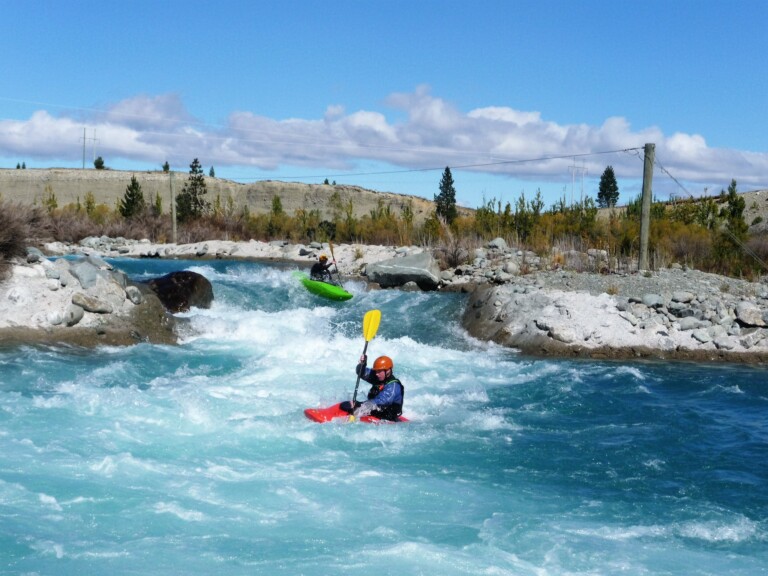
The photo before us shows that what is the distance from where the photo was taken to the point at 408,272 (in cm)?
2119

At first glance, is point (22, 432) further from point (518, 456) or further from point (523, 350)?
point (523, 350)

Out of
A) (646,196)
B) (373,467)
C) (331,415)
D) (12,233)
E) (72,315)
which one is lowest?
(373,467)

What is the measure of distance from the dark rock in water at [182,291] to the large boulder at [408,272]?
20.8ft

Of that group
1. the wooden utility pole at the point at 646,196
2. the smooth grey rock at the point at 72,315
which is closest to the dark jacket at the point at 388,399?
the smooth grey rock at the point at 72,315

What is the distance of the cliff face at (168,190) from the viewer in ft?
234

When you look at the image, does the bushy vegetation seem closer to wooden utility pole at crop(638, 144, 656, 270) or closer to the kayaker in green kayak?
wooden utility pole at crop(638, 144, 656, 270)

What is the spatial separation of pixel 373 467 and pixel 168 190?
68.8 metres

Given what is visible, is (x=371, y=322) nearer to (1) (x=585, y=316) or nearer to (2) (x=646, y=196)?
(1) (x=585, y=316)

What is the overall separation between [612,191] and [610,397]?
52976 mm

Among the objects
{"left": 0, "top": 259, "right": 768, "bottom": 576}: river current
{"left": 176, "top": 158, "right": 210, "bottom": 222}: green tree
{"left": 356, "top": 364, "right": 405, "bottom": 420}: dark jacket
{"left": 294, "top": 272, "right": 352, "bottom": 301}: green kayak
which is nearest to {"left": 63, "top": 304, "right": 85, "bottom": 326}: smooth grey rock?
{"left": 0, "top": 259, "right": 768, "bottom": 576}: river current

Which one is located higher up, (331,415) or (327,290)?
(327,290)

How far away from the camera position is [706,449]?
8.44m

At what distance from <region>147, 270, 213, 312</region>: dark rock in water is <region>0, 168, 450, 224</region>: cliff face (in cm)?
5422

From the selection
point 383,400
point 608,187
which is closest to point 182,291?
point 383,400
